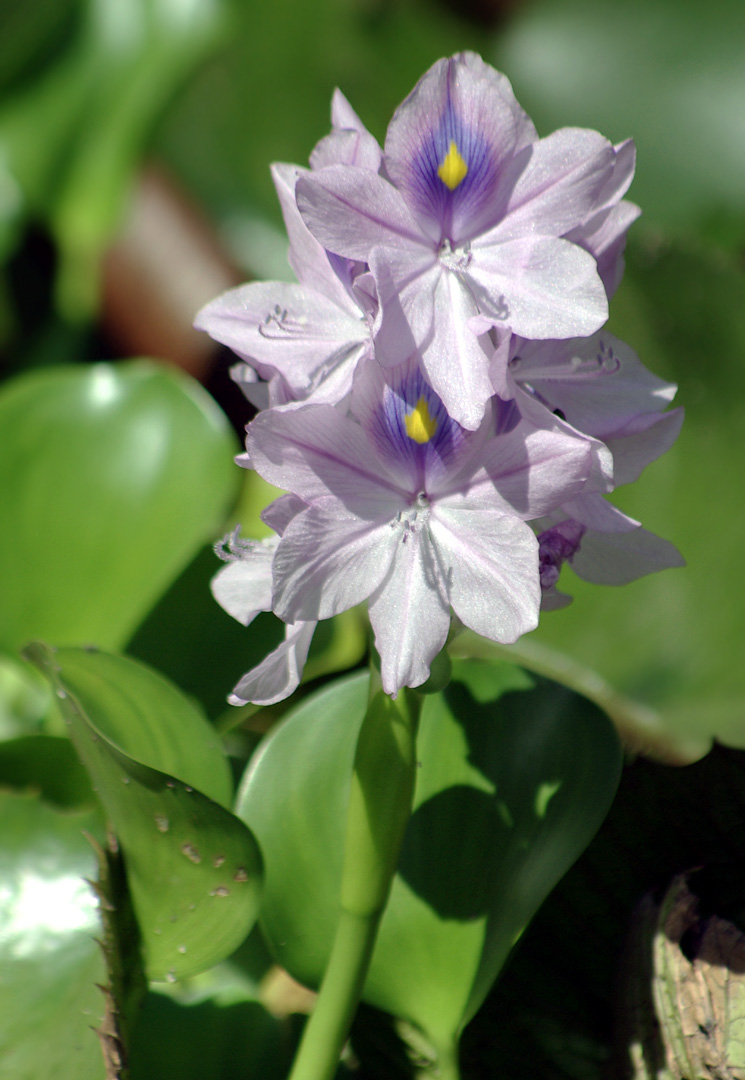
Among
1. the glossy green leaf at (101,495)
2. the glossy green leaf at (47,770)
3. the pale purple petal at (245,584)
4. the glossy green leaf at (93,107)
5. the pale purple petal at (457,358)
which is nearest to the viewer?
the pale purple petal at (457,358)

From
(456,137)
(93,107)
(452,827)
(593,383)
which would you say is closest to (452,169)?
(456,137)

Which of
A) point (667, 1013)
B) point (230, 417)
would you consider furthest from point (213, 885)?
point (230, 417)

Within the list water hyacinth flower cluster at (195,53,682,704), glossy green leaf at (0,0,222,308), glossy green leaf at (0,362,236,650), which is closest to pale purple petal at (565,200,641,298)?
water hyacinth flower cluster at (195,53,682,704)

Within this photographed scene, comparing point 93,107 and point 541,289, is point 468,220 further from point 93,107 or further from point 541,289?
point 93,107

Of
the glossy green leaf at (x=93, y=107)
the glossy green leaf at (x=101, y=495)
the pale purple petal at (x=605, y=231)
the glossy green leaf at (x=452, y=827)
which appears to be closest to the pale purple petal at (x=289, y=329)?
the pale purple petal at (x=605, y=231)

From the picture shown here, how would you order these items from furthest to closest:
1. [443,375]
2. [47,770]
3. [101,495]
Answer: [101,495] → [47,770] → [443,375]

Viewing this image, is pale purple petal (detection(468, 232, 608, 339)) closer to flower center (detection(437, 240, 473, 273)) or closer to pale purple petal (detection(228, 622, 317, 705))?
flower center (detection(437, 240, 473, 273))

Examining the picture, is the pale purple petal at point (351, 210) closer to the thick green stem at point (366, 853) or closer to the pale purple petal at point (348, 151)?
the pale purple petal at point (348, 151)

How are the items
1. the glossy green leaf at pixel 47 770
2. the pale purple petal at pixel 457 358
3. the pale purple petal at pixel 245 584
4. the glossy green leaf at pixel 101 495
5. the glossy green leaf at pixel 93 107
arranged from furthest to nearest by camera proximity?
the glossy green leaf at pixel 93 107, the glossy green leaf at pixel 101 495, the glossy green leaf at pixel 47 770, the pale purple petal at pixel 245 584, the pale purple petal at pixel 457 358
